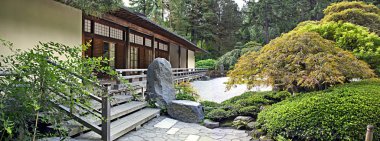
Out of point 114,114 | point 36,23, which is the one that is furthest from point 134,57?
point 114,114

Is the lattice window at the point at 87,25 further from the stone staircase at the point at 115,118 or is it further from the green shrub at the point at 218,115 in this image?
the green shrub at the point at 218,115

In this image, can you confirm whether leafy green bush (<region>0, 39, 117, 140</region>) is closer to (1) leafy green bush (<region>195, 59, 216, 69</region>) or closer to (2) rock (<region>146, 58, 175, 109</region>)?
(2) rock (<region>146, 58, 175, 109</region>)

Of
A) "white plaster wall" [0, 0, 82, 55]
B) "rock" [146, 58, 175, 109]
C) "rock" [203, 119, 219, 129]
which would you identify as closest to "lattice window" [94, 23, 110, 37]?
"white plaster wall" [0, 0, 82, 55]

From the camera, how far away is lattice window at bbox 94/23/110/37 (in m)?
9.59

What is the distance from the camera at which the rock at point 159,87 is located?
7387mm

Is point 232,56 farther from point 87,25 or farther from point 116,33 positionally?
point 87,25

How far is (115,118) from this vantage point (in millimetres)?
5492

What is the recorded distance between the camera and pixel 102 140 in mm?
4211

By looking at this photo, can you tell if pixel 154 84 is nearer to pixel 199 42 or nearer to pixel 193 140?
pixel 193 140

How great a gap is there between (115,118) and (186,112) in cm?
191

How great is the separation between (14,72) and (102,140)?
1.86 meters

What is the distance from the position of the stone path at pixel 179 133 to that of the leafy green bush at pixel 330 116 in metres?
0.86

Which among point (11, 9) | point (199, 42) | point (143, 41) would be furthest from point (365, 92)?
point (199, 42)

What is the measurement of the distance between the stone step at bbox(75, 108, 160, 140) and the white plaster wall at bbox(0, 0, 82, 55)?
115 inches
